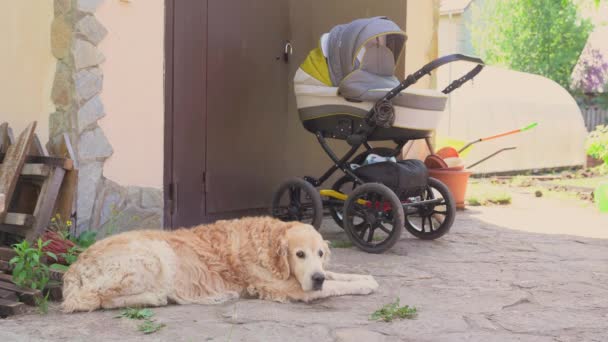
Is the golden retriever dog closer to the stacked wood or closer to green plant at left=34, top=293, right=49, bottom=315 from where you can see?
green plant at left=34, top=293, right=49, bottom=315

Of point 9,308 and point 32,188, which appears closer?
point 9,308

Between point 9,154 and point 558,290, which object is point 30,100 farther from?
point 558,290

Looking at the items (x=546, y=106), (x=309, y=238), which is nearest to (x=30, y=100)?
(x=309, y=238)

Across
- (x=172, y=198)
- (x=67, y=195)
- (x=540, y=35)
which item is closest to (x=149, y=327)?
(x=67, y=195)

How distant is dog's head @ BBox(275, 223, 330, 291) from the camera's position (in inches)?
152

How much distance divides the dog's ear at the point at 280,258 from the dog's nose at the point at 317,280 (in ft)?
0.57

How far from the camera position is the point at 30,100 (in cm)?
495

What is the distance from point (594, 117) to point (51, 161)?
18356mm

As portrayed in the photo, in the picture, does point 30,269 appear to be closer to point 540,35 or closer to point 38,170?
point 38,170

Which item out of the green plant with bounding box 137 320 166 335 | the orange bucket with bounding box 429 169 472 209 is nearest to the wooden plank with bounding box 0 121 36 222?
the green plant with bounding box 137 320 166 335

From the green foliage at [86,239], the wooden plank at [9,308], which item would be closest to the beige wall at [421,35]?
the green foliage at [86,239]

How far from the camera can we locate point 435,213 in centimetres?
594

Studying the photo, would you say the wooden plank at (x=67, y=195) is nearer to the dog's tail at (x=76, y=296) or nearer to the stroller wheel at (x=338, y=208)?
the dog's tail at (x=76, y=296)

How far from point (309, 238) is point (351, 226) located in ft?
5.34
